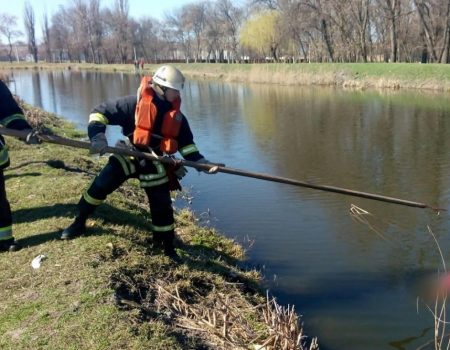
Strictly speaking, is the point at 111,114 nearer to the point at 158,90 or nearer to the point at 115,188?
the point at 158,90

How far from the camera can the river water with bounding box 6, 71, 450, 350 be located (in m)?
5.45

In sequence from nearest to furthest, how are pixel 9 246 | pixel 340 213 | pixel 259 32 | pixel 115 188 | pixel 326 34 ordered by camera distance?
pixel 9 246, pixel 115 188, pixel 340 213, pixel 326 34, pixel 259 32

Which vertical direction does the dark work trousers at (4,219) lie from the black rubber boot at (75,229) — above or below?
above

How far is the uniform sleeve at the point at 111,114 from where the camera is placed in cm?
481

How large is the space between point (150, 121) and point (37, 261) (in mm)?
1717

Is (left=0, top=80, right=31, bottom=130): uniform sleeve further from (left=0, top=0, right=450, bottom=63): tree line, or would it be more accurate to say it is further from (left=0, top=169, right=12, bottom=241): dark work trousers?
(left=0, top=0, right=450, bottom=63): tree line

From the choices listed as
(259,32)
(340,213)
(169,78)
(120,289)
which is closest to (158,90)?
(169,78)

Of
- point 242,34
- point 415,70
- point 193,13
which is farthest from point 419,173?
point 193,13

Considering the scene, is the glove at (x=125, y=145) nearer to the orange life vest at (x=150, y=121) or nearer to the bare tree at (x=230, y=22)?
the orange life vest at (x=150, y=121)

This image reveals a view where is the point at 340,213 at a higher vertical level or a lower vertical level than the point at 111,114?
lower

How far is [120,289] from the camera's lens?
4395 mm

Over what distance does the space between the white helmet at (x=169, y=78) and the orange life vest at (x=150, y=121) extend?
114 mm

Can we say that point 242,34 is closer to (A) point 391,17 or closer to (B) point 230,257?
(A) point 391,17

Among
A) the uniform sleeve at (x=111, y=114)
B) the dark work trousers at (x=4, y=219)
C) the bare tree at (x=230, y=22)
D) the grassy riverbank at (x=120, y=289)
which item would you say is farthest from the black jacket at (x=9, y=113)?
the bare tree at (x=230, y=22)
